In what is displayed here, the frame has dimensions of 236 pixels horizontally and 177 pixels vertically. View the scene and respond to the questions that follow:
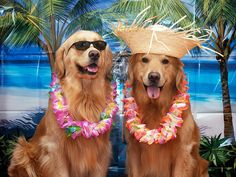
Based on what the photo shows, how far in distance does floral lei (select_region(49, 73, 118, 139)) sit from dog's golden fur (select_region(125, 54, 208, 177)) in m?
0.31

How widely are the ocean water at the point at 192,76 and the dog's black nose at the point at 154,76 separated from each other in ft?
3.40

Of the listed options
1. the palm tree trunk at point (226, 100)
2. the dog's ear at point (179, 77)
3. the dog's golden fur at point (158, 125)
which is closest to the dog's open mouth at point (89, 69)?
Result: the dog's golden fur at point (158, 125)

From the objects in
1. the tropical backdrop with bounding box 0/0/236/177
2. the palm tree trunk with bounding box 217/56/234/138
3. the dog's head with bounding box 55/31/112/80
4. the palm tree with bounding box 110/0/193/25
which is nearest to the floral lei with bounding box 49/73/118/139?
the dog's head with bounding box 55/31/112/80

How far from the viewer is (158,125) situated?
3770 mm

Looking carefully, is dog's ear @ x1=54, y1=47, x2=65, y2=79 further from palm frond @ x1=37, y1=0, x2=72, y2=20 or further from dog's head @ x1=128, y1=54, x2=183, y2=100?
palm frond @ x1=37, y1=0, x2=72, y2=20

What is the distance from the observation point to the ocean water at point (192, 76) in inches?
179

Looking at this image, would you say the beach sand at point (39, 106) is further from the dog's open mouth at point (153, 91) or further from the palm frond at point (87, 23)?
the dog's open mouth at point (153, 91)

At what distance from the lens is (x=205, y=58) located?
4.53 metres

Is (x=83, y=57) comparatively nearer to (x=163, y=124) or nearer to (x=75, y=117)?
(x=75, y=117)

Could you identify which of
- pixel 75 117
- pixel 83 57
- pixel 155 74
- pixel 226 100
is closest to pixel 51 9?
pixel 83 57

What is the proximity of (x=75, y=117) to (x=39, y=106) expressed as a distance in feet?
3.62

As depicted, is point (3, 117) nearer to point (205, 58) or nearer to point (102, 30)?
point (102, 30)

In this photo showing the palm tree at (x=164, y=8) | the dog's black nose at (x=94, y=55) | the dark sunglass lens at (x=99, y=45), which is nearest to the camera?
the dog's black nose at (x=94, y=55)

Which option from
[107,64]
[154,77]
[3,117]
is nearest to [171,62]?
[154,77]
